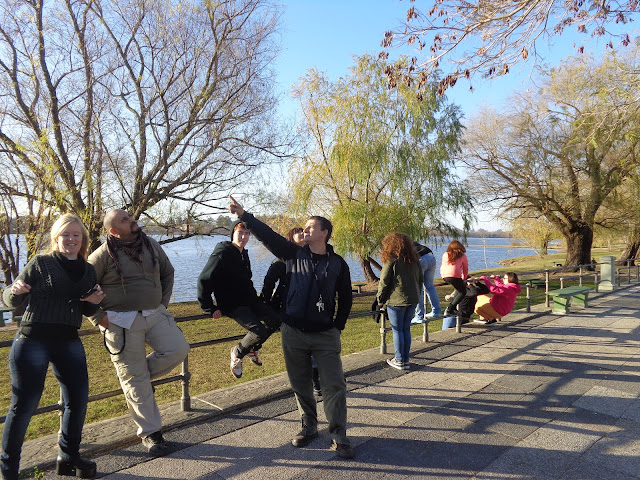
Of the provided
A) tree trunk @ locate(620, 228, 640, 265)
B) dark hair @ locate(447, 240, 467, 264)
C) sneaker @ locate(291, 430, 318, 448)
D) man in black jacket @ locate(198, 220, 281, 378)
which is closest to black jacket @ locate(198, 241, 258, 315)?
man in black jacket @ locate(198, 220, 281, 378)

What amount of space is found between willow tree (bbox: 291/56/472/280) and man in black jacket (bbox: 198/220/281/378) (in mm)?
13080

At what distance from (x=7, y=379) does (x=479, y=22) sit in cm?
980

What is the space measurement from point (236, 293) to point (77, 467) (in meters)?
1.74

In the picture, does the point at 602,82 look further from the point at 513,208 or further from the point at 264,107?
the point at 264,107

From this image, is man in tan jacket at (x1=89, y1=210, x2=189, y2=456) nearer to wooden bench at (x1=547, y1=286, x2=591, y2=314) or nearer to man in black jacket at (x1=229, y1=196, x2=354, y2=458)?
man in black jacket at (x1=229, y1=196, x2=354, y2=458)

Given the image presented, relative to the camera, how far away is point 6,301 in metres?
2.68

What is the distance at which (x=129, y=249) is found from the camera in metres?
3.24

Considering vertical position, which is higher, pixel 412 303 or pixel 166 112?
pixel 166 112

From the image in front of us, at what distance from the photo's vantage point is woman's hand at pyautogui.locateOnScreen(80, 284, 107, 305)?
2.89m

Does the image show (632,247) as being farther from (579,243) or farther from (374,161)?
(374,161)

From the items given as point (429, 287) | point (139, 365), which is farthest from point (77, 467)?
point (429, 287)

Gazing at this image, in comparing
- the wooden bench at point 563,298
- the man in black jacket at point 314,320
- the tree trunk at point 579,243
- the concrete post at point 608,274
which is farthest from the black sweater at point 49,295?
the tree trunk at point 579,243

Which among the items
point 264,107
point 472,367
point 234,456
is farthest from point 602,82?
point 234,456

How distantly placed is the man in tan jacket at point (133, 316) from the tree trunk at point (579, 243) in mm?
24822
